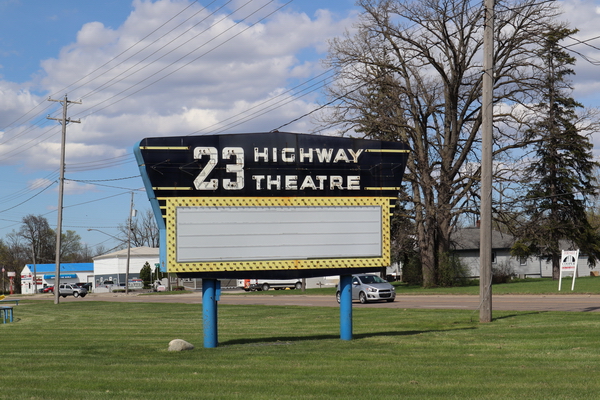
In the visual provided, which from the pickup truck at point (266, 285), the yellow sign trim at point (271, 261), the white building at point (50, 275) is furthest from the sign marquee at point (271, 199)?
the white building at point (50, 275)

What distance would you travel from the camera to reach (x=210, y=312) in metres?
15.1

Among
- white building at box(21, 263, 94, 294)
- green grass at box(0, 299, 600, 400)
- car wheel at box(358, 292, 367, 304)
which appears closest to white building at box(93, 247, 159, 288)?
white building at box(21, 263, 94, 294)

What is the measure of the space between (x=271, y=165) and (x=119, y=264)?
3920 inches

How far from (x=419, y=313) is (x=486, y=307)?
5.34m

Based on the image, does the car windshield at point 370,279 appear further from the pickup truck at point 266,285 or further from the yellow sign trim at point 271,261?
the pickup truck at point 266,285

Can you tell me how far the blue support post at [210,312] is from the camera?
15.2m

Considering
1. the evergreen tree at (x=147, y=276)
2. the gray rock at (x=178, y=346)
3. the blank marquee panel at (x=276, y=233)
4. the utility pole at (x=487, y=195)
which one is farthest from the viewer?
the evergreen tree at (x=147, y=276)

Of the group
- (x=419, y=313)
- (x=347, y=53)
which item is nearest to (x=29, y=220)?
(x=347, y=53)

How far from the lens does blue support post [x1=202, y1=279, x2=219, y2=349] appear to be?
49.8ft

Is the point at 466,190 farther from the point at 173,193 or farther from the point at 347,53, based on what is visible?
the point at 173,193

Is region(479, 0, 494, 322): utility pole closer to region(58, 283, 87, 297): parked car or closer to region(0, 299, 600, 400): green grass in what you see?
region(0, 299, 600, 400): green grass

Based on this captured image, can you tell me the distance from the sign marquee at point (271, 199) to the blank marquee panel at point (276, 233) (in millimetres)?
23

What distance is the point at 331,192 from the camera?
16047 mm

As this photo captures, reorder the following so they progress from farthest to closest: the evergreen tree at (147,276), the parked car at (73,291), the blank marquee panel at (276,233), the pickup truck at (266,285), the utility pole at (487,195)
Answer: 1. the evergreen tree at (147,276)
2. the parked car at (73,291)
3. the pickup truck at (266,285)
4. the utility pole at (487,195)
5. the blank marquee panel at (276,233)
